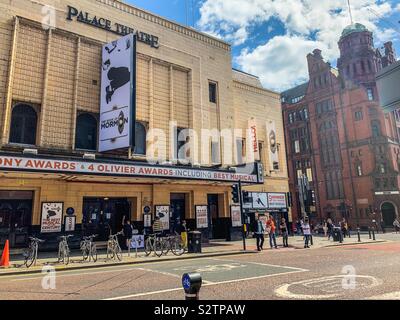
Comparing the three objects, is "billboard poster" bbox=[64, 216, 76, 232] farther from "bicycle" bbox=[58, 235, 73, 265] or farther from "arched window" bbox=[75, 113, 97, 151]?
"arched window" bbox=[75, 113, 97, 151]

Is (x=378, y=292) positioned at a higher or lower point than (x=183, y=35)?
lower

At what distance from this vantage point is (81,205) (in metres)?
18.6

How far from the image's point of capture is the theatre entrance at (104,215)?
19062 mm

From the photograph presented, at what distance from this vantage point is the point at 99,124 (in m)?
19.9

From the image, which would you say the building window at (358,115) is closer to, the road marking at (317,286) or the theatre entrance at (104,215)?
the theatre entrance at (104,215)

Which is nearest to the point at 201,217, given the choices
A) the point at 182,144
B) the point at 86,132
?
the point at 182,144

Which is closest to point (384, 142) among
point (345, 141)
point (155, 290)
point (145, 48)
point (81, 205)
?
point (345, 141)

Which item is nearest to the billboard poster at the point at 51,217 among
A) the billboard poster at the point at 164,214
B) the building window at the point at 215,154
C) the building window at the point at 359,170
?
the billboard poster at the point at 164,214

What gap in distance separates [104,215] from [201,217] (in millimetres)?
7192

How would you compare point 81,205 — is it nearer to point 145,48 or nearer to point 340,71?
point 145,48

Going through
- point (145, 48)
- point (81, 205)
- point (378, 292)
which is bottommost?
point (378, 292)

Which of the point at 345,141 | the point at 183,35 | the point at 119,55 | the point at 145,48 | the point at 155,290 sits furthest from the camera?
the point at 345,141

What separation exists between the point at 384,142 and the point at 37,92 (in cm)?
5272

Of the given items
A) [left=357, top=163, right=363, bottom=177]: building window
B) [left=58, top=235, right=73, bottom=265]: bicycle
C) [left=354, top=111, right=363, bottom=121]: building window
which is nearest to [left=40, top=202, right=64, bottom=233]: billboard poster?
[left=58, top=235, right=73, bottom=265]: bicycle
